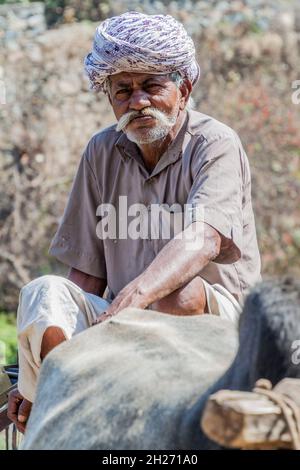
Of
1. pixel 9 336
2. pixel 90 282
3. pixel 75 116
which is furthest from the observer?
pixel 75 116

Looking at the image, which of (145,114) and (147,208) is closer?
(145,114)

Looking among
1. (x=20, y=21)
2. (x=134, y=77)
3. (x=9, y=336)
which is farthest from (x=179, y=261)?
(x=20, y=21)

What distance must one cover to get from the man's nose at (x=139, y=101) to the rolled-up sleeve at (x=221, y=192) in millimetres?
261

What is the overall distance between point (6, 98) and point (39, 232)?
1.15 meters

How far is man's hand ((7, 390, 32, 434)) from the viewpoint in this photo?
3.86 metres

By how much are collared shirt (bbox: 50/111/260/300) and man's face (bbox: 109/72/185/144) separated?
0.38 feet

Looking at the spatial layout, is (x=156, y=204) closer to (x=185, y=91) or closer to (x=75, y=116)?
(x=185, y=91)

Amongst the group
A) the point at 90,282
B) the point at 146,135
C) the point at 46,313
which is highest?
the point at 146,135

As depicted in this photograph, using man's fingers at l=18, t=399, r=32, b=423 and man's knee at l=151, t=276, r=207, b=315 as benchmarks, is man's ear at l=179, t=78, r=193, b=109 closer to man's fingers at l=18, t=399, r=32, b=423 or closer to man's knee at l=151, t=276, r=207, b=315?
man's knee at l=151, t=276, r=207, b=315

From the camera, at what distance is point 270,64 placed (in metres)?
10.7

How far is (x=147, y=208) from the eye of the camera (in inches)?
174

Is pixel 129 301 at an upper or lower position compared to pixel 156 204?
upper

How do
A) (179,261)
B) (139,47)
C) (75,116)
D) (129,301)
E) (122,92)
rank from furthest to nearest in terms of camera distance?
(75,116), (122,92), (139,47), (179,261), (129,301)

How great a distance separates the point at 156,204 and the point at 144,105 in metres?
0.39
